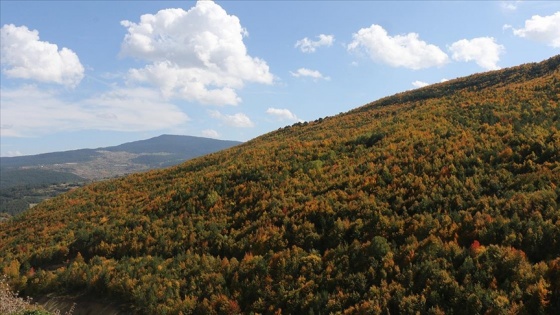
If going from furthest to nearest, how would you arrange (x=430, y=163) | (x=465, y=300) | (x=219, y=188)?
(x=219, y=188) → (x=430, y=163) → (x=465, y=300)

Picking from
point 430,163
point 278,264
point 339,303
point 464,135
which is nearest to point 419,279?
point 339,303

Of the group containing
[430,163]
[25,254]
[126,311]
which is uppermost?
[430,163]

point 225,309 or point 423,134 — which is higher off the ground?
point 423,134

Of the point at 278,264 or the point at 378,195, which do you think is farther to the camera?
the point at 378,195

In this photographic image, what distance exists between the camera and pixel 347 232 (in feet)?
48.6

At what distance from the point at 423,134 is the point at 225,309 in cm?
1753

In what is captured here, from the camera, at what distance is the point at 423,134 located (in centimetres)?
2433

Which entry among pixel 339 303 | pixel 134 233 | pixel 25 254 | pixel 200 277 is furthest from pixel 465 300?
pixel 25 254

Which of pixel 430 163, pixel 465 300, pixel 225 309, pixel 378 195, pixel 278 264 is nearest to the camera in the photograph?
pixel 465 300

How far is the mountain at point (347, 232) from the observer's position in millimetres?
10617

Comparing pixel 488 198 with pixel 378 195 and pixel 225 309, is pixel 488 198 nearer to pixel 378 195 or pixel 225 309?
pixel 378 195

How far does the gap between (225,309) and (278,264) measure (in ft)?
8.03

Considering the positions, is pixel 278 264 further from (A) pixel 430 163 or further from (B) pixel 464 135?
(B) pixel 464 135

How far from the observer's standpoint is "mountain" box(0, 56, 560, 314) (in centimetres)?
1062
